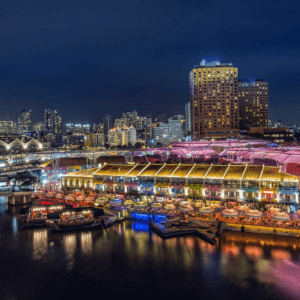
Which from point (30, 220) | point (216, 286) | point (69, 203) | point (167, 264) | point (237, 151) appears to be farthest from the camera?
point (237, 151)

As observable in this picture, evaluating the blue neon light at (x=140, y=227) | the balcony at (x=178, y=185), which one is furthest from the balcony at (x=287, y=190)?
the blue neon light at (x=140, y=227)

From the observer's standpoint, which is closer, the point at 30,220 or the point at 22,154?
the point at 30,220

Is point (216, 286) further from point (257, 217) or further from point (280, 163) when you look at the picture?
point (280, 163)

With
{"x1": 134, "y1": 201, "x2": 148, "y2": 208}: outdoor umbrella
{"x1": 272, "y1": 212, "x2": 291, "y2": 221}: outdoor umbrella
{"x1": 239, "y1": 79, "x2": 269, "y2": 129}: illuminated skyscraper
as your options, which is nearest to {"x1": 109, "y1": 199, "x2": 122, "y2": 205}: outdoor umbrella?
{"x1": 134, "y1": 201, "x2": 148, "y2": 208}: outdoor umbrella

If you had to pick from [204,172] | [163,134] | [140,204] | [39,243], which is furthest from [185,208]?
[163,134]

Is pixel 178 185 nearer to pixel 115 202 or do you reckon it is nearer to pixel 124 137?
pixel 115 202

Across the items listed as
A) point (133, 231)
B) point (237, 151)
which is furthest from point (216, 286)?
point (237, 151)

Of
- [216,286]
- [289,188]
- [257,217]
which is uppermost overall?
[289,188]
